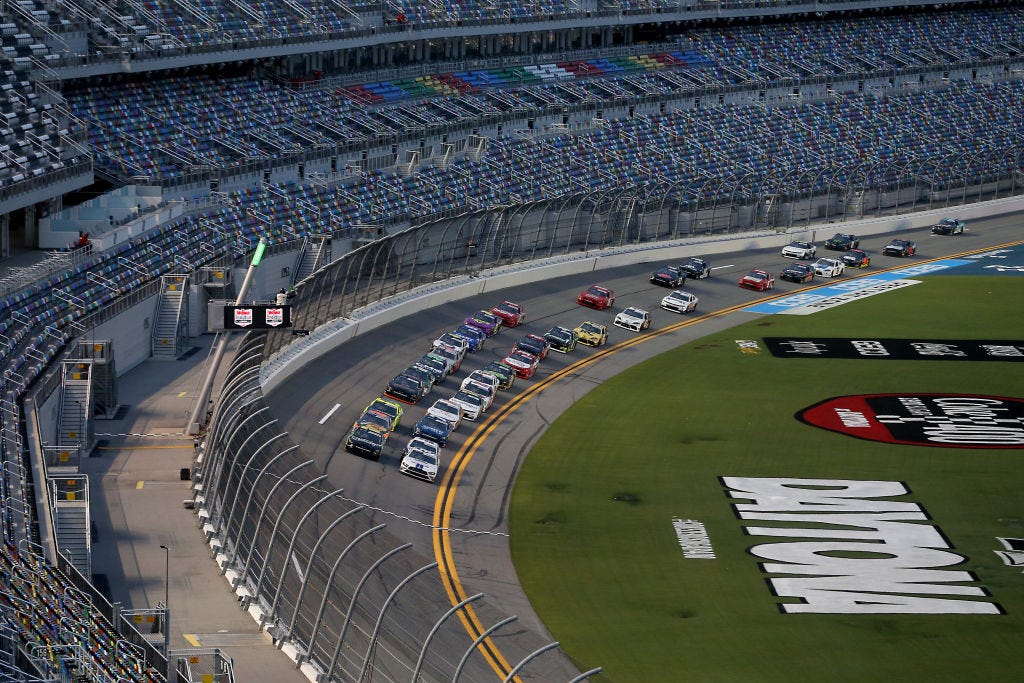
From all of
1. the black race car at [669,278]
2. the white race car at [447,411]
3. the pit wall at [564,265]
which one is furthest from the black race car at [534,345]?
the black race car at [669,278]

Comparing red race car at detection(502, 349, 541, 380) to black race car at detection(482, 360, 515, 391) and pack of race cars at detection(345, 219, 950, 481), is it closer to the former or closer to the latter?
pack of race cars at detection(345, 219, 950, 481)

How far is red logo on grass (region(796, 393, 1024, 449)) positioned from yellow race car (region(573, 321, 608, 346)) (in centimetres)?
985

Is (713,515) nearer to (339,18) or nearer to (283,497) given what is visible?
(283,497)

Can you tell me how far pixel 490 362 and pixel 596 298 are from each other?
10215mm

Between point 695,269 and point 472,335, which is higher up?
point 472,335

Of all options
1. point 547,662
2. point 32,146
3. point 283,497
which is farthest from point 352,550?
point 32,146

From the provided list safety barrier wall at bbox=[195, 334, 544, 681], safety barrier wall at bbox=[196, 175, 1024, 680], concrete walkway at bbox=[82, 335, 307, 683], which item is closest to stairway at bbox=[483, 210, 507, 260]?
safety barrier wall at bbox=[196, 175, 1024, 680]

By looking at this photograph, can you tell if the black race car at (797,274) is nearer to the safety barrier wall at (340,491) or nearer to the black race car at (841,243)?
the black race car at (841,243)

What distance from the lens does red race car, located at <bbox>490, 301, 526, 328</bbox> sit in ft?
223

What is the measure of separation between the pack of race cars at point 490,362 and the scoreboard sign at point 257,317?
4.28m

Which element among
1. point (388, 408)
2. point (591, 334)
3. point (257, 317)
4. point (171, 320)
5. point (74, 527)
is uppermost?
point (257, 317)

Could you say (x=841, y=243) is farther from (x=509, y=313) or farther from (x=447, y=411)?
(x=447, y=411)

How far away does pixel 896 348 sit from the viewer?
70562 millimetres

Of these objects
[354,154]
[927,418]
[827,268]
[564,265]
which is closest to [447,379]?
[564,265]
